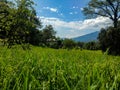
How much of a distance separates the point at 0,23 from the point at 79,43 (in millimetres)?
100191

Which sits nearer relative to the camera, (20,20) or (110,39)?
(20,20)

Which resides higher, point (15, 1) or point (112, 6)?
point (112, 6)

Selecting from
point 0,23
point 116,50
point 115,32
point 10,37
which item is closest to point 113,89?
point 10,37

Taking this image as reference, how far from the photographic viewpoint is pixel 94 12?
77.4m

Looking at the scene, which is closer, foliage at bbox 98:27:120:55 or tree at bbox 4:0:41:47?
tree at bbox 4:0:41:47

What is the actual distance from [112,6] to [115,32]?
31.4 metres

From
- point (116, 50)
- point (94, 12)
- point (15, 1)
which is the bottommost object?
point (116, 50)

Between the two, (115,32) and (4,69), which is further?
(115,32)

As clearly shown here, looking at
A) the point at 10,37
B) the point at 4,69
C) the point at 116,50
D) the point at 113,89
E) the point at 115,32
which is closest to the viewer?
the point at 113,89

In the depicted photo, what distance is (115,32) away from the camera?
4553 cm

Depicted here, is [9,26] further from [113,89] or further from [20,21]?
[113,89]

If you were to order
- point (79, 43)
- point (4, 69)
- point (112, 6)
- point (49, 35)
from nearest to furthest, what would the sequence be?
1. point (4, 69)
2. point (112, 6)
3. point (79, 43)
4. point (49, 35)

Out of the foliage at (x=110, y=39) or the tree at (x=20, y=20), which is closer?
the tree at (x=20, y=20)

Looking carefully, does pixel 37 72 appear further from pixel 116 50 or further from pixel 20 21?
pixel 116 50
